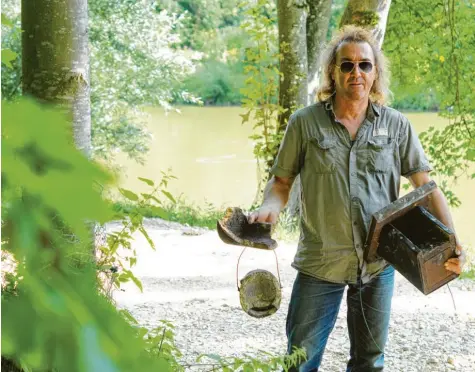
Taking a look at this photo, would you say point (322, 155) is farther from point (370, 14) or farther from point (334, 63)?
point (370, 14)

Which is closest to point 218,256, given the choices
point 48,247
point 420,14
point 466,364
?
point 466,364

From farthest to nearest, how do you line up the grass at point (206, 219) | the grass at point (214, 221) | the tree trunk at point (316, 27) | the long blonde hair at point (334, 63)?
the tree trunk at point (316, 27) → the grass at point (206, 219) → the grass at point (214, 221) → the long blonde hair at point (334, 63)

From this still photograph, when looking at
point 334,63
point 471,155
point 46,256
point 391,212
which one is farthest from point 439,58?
point 46,256

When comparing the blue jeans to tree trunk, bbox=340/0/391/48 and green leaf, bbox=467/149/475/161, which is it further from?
green leaf, bbox=467/149/475/161

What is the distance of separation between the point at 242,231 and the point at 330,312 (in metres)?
0.51

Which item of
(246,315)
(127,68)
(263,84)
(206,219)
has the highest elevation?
(263,84)

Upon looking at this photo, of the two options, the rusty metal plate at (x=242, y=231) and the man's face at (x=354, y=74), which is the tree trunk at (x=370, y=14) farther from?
the rusty metal plate at (x=242, y=231)

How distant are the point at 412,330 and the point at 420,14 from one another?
6166 mm

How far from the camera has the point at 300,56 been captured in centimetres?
788

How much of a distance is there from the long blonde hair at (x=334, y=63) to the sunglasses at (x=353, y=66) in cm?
15

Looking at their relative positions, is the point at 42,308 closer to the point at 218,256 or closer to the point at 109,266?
the point at 109,266

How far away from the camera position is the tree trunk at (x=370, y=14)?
6.71 m

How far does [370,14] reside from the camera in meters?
6.73

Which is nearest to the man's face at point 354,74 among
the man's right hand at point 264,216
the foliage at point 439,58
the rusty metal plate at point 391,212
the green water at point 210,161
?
the rusty metal plate at point 391,212
